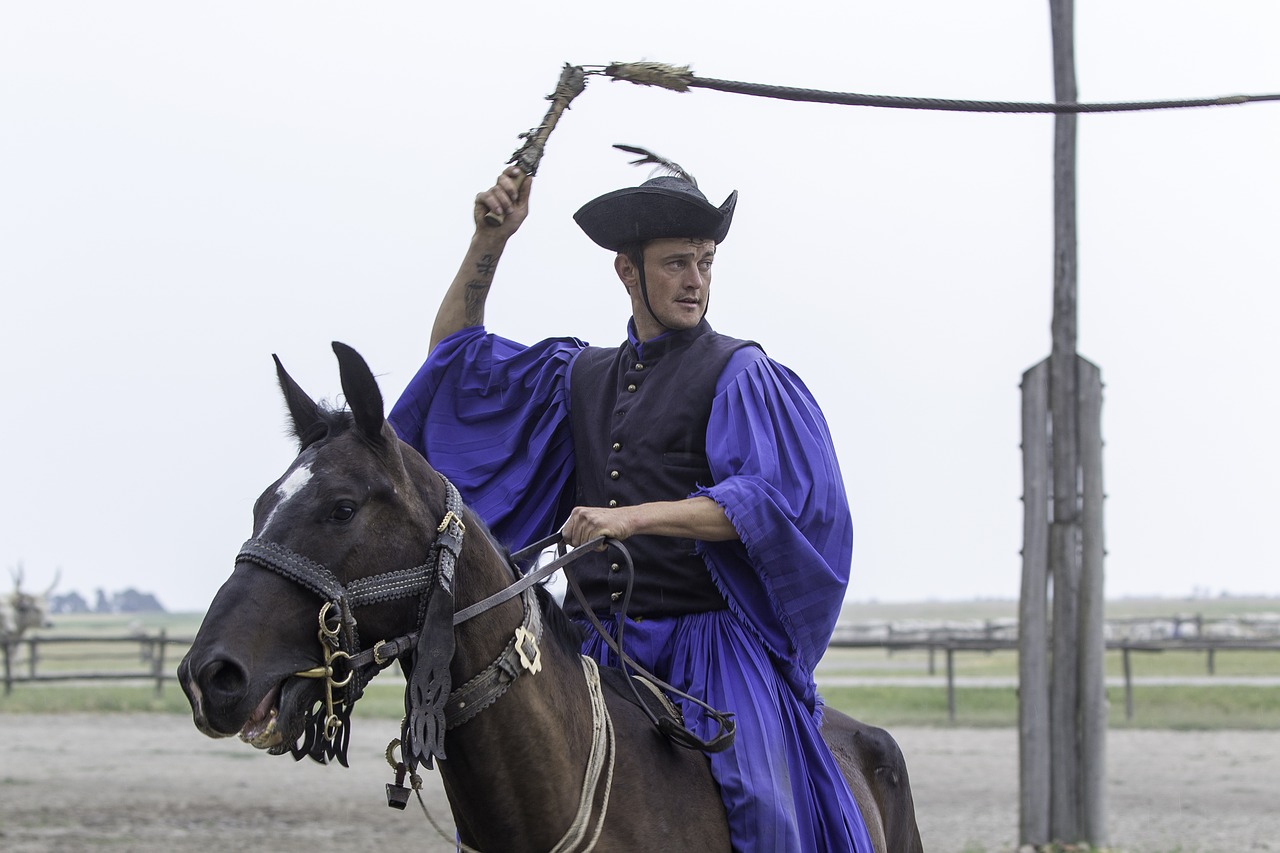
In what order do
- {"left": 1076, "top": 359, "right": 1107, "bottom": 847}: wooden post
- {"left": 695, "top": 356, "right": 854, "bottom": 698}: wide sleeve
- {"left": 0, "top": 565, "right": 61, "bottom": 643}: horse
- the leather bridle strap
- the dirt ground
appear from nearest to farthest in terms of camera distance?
the leather bridle strap → {"left": 695, "top": 356, "right": 854, "bottom": 698}: wide sleeve → {"left": 1076, "top": 359, "right": 1107, "bottom": 847}: wooden post → the dirt ground → {"left": 0, "top": 565, "right": 61, "bottom": 643}: horse

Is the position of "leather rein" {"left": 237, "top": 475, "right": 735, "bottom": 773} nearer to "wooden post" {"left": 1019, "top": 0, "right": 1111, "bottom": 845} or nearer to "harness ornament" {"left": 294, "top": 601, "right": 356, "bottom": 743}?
"harness ornament" {"left": 294, "top": 601, "right": 356, "bottom": 743}

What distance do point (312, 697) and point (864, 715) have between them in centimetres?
1658

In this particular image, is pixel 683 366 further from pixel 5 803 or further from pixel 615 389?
pixel 5 803

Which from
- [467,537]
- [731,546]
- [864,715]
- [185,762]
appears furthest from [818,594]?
[864,715]

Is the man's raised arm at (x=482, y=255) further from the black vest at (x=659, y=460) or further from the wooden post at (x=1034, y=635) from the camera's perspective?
the wooden post at (x=1034, y=635)

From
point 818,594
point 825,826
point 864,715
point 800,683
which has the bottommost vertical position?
point 864,715

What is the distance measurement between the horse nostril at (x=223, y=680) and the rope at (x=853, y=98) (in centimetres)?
188

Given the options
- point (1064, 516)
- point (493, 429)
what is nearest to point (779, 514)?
point (493, 429)

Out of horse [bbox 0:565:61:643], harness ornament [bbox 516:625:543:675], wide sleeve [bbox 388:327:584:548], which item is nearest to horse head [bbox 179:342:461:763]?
harness ornament [bbox 516:625:543:675]

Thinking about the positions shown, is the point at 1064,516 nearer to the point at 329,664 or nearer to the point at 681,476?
the point at 681,476

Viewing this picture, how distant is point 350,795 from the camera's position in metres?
11.4

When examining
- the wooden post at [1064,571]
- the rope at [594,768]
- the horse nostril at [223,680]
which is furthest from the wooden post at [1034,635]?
the horse nostril at [223,680]

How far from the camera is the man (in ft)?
10.5

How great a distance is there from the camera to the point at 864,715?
18359 mm
